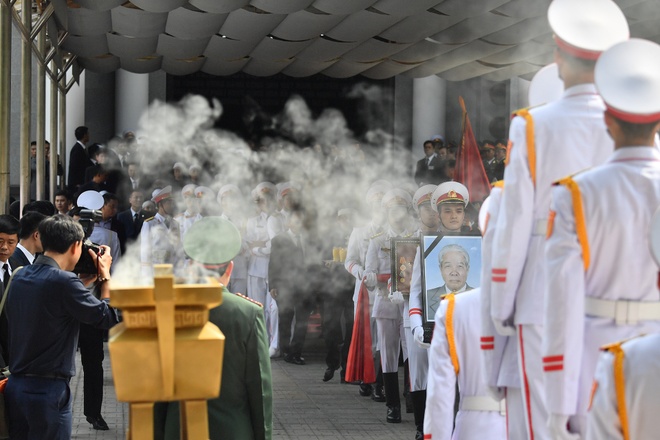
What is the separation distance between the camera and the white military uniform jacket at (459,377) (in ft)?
17.6

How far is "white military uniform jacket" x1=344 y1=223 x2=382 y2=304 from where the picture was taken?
11.1 metres

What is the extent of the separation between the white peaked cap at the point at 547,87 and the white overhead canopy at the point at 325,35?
5440 mm

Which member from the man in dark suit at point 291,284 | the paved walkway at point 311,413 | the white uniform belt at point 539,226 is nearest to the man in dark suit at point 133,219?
the man in dark suit at point 291,284

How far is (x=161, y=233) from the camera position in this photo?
1402 cm

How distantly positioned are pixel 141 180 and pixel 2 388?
1117 centimetres

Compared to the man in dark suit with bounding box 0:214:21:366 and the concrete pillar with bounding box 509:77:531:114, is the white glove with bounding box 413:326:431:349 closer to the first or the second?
the man in dark suit with bounding box 0:214:21:366

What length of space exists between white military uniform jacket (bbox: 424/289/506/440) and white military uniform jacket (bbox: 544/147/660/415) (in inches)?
51.1

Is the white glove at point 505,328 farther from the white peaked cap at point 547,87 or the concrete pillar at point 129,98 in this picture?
the concrete pillar at point 129,98

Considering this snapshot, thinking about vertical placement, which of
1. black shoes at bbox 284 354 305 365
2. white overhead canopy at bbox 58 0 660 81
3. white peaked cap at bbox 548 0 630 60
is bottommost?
black shoes at bbox 284 354 305 365

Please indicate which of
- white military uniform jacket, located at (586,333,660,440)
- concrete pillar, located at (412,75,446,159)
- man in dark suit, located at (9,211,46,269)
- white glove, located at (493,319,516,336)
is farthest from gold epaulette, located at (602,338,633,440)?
concrete pillar, located at (412,75,446,159)

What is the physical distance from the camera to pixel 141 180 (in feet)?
55.5

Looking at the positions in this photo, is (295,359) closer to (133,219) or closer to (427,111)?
(133,219)

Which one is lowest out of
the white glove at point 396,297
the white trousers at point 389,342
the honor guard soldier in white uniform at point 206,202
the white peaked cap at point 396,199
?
the white trousers at point 389,342

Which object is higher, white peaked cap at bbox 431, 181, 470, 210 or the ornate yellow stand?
white peaked cap at bbox 431, 181, 470, 210
